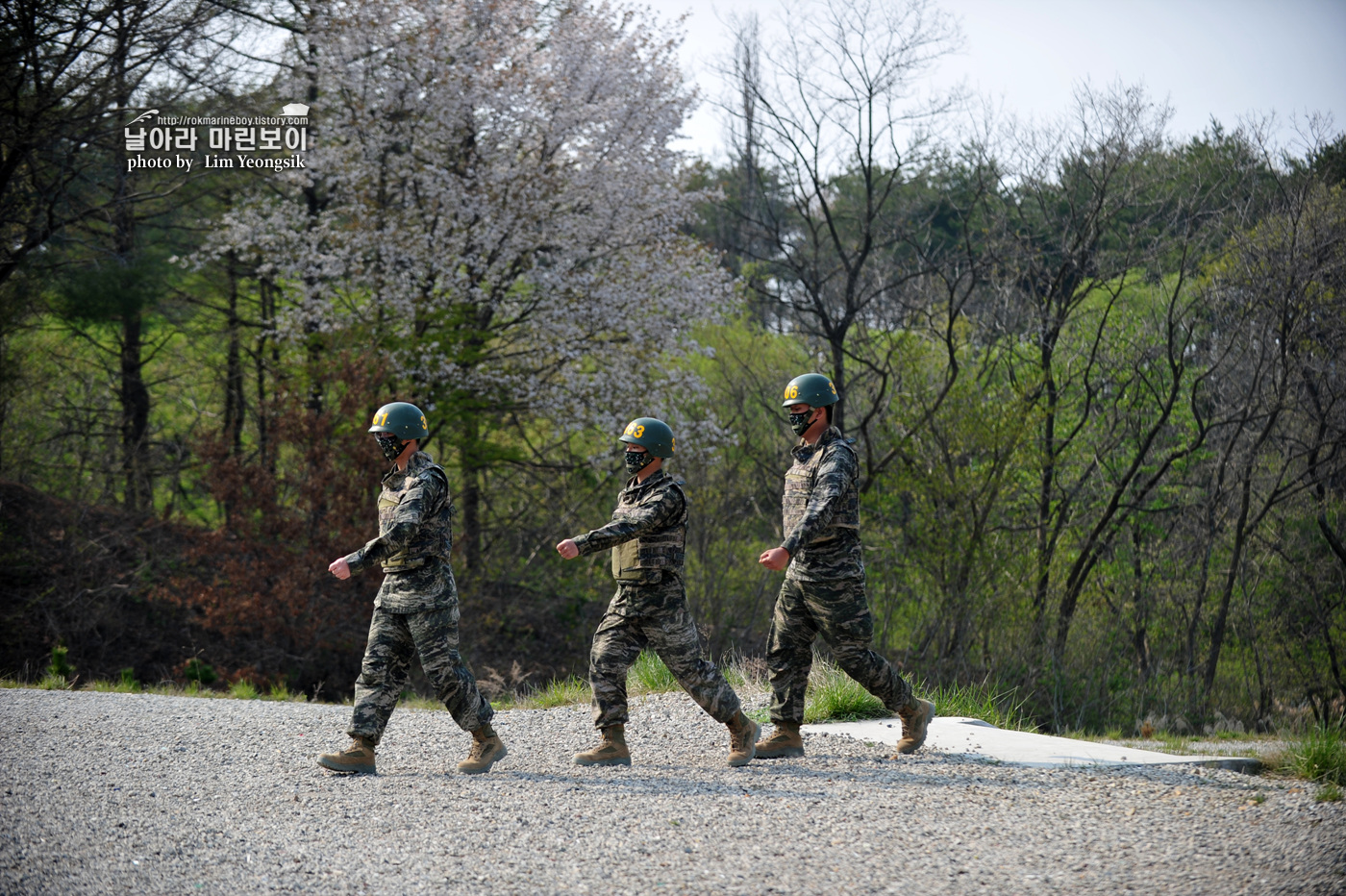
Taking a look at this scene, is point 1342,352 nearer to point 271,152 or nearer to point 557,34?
point 557,34

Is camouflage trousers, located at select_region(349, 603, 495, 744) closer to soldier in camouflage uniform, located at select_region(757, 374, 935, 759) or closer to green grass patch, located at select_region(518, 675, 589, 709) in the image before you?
soldier in camouflage uniform, located at select_region(757, 374, 935, 759)

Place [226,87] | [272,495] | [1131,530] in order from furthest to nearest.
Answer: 1. [1131,530]
2. [226,87]
3. [272,495]

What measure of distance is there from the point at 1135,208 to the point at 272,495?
1504 cm

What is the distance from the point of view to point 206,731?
695cm

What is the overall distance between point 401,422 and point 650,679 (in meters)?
3.67

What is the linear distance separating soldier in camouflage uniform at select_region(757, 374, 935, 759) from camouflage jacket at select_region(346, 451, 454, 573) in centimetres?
182

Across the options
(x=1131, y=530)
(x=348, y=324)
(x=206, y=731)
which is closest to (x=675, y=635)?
(x=206, y=731)

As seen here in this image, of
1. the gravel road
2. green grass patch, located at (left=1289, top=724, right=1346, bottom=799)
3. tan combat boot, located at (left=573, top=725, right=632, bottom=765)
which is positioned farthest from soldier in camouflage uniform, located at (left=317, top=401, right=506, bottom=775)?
green grass patch, located at (left=1289, top=724, right=1346, bottom=799)

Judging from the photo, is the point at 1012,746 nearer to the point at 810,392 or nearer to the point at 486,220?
the point at 810,392

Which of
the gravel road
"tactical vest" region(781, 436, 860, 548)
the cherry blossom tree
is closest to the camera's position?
the gravel road

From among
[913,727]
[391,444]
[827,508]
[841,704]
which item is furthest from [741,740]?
[391,444]

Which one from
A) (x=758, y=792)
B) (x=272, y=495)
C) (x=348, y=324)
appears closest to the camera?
(x=758, y=792)

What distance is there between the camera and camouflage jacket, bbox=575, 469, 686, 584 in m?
5.49

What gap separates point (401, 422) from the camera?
5.81 m
